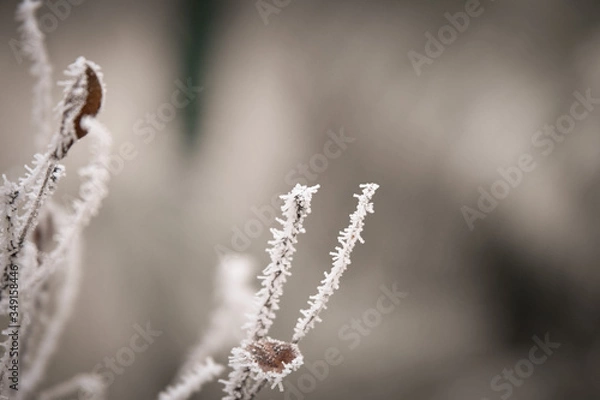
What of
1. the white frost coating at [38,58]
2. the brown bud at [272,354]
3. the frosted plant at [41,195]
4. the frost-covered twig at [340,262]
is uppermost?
the white frost coating at [38,58]

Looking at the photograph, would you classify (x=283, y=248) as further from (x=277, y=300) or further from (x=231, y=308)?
(x=231, y=308)

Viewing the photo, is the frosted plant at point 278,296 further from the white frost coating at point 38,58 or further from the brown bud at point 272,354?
the white frost coating at point 38,58

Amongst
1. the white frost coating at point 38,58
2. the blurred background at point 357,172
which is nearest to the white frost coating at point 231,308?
the blurred background at point 357,172

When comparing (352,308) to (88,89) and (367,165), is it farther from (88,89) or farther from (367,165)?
(88,89)

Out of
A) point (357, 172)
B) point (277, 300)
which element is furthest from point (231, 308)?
point (357, 172)

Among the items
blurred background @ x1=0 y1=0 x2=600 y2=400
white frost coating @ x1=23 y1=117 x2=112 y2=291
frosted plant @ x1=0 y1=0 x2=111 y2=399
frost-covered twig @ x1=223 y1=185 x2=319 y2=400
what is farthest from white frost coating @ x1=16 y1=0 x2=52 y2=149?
blurred background @ x1=0 y1=0 x2=600 y2=400

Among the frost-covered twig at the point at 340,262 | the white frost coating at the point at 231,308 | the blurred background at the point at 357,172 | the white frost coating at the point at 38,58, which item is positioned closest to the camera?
the frost-covered twig at the point at 340,262

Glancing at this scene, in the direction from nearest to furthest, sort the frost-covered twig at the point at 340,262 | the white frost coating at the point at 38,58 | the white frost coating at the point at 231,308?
the frost-covered twig at the point at 340,262
the white frost coating at the point at 38,58
the white frost coating at the point at 231,308
